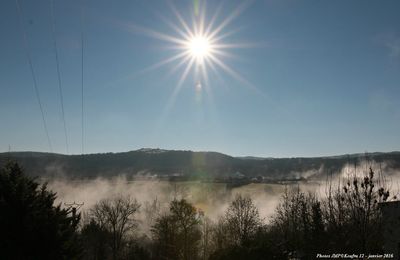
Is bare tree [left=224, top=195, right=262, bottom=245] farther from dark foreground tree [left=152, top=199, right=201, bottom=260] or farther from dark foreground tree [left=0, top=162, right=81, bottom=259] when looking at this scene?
dark foreground tree [left=0, top=162, right=81, bottom=259]

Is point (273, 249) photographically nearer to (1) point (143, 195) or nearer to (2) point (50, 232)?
(2) point (50, 232)

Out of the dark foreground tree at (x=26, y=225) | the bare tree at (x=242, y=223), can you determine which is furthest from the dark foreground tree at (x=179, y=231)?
the dark foreground tree at (x=26, y=225)

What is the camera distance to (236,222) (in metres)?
66.2

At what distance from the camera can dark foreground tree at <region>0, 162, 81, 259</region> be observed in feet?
68.2

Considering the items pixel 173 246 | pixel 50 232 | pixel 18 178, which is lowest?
pixel 173 246

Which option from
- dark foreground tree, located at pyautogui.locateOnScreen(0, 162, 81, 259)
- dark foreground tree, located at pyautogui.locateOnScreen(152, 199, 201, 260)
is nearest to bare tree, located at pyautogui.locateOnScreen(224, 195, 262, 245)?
dark foreground tree, located at pyautogui.locateOnScreen(152, 199, 201, 260)

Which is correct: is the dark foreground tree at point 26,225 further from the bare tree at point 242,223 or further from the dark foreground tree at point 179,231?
the bare tree at point 242,223

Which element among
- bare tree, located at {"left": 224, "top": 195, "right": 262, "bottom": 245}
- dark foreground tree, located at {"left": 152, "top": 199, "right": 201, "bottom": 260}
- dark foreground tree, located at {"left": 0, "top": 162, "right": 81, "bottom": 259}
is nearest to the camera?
dark foreground tree, located at {"left": 0, "top": 162, "right": 81, "bottom": 259}

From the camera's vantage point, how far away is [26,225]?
21047 millimetres

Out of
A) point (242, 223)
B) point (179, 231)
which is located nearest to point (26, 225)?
point (179, 231)

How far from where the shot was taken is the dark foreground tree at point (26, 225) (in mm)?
20797

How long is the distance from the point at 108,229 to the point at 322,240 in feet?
197

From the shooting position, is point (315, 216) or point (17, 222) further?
point (315, 216)

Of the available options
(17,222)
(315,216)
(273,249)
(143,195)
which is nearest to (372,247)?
(315,216)
